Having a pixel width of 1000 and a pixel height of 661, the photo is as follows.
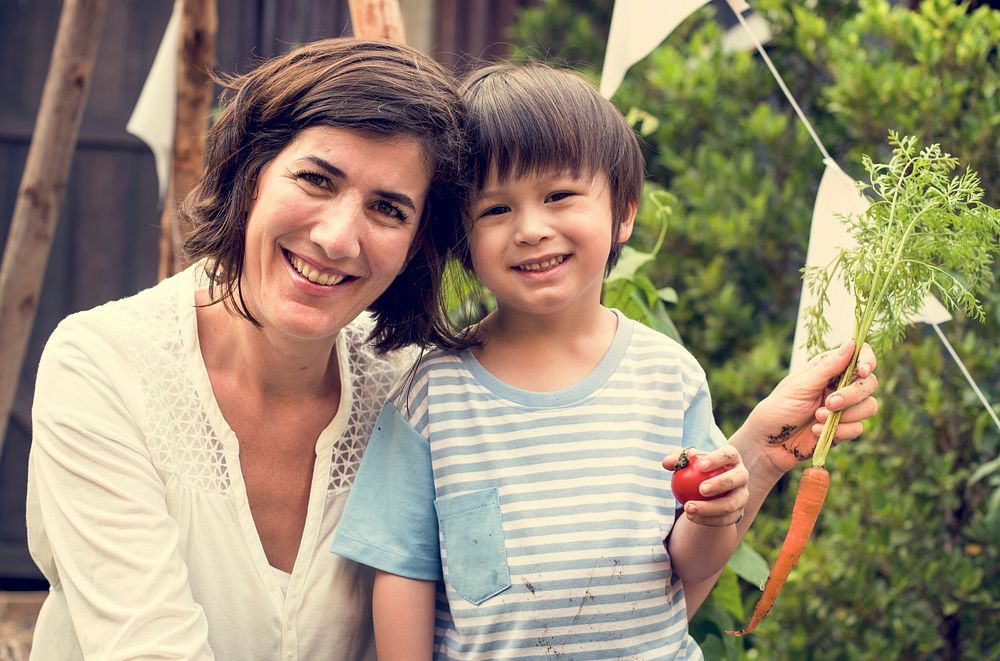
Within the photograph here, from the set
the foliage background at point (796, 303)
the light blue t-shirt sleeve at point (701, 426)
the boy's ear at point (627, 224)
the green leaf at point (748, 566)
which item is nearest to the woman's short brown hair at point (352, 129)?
the boy's ear at point (627, 224)

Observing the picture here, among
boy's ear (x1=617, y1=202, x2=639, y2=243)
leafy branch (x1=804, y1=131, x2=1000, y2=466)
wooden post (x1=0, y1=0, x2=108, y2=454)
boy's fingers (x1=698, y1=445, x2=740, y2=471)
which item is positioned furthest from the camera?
wooden post (x1=0, y1=0, x2=108, y2=454)

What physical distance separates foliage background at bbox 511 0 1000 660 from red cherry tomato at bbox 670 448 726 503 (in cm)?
76

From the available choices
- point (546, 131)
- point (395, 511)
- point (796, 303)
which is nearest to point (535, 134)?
point (546, 131)

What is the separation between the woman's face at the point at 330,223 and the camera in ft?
5.71

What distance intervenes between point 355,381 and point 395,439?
0.87ft

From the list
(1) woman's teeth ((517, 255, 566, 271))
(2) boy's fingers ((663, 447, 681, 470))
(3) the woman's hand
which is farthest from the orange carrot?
(1) woman's teeth ((517, 255, 566, 271))

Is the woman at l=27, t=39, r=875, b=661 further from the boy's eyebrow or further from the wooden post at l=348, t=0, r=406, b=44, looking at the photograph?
the wooden post at l=348, t=0, r=406, b=44

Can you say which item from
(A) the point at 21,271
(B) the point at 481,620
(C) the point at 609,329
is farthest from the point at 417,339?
(A) the point at 21,271

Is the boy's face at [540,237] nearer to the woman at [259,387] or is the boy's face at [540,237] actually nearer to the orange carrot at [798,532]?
the woman at [259,387]

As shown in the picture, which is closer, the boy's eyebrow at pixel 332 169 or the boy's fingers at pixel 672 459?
the boy's fingers at pixel 672 459

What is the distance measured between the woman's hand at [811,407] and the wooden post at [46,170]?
2.08 metres

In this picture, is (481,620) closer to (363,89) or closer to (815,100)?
(363,89)

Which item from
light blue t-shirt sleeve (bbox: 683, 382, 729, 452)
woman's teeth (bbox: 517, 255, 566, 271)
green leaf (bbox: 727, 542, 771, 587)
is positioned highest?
woman's teeth (bbox: 517, 255, 566, 271)

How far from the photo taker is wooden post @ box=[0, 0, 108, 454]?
9.91 feet
